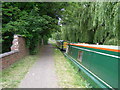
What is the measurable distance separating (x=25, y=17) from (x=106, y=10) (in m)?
5.31

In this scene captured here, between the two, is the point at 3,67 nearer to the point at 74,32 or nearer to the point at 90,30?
the point at 90,30

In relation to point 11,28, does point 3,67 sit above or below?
below

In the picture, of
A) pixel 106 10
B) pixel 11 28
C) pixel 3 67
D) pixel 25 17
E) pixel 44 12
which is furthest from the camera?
pixel 44 12

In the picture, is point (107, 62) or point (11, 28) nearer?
point (107, 62)

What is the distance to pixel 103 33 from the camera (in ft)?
28.9

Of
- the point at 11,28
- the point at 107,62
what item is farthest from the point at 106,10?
the point at 11,28

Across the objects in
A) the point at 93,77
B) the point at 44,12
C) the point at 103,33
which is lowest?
the point at 93,77

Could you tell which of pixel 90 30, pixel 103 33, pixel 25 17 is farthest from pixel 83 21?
pixel 25 17

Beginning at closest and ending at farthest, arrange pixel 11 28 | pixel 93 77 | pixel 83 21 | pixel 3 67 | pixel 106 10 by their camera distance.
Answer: pixel 93 77
pixel 3 67
pixel 106 10
pixel 11 28
pixel 83 21

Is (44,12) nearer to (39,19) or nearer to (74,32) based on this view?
(39,19)

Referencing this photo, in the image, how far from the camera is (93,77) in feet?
11.8

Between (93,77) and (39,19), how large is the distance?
20.3 feet

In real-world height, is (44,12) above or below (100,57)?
above

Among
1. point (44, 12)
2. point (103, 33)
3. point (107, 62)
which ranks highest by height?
point (44, 12)
